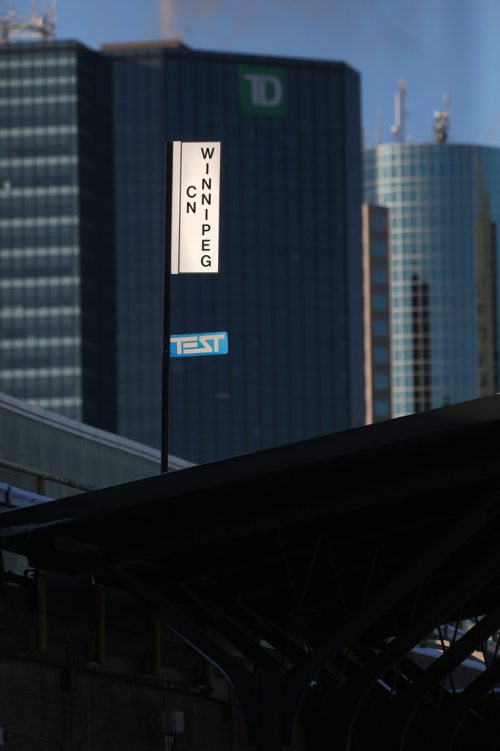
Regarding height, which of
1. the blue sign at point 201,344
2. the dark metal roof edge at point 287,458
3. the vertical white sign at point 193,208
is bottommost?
the dark metal roof edge at point 287,458

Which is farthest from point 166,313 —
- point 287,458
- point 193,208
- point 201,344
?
point 287,458

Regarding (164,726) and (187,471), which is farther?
(164,726)

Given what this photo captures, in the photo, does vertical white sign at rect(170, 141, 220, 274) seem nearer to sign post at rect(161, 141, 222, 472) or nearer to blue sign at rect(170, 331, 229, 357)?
sign post at rect(161, 141, 222, 472)

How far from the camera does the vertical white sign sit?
27766 millimetres

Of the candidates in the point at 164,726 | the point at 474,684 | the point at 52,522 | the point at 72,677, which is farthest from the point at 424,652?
the point at 52,522

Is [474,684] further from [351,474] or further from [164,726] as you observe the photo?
[351,474]

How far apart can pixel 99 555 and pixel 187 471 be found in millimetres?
2643

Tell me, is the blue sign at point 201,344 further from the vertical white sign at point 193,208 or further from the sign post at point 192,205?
the vertical white sign at point 193,208

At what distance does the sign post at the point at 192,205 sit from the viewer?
27.7 m

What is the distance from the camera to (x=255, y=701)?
81.0ft

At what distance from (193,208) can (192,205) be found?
2.1 inches

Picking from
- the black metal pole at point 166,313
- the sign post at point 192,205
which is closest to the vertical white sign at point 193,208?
the sign post at point 192,205

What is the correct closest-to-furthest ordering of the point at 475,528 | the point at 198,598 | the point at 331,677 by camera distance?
1. the point at 475,528
2. the point at 198,598
3. the point at 331,677

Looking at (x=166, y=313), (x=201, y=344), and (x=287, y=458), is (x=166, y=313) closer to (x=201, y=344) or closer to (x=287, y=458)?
(x=201, y=344)
